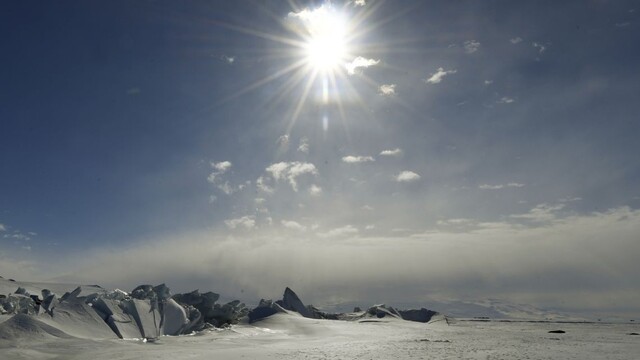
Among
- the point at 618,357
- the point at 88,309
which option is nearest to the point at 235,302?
the point at 88,309

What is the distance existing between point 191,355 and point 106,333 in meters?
8.49

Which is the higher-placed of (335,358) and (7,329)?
(7,329)

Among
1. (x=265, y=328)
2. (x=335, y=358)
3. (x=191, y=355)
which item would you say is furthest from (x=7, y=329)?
(x=265, y=328)

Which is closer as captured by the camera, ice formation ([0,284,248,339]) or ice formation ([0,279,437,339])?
ice formation ([0,279,437,339])

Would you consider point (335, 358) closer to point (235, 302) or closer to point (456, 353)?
point (456, 353)

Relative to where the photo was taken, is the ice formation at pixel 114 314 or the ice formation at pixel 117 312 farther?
the ice formation at pixel 117 312

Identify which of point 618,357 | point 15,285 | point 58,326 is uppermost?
point 15,285

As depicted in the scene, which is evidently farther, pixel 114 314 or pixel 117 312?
pixel 117 312

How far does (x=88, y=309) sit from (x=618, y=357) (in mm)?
25714

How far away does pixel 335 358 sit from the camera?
16.4 meters

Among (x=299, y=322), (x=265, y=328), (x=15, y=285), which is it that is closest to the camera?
(x=265, y=328)

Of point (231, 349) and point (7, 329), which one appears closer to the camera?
point (7, 329)

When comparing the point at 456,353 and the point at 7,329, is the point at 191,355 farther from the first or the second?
the point at 456,353

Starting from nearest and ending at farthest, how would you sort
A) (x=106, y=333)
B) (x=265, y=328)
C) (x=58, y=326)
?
(x=58, y=326), (x=106, y=333), (x=265, y=328)
